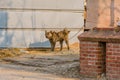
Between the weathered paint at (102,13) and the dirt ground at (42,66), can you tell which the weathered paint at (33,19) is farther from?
the dirt ground at (42,66)

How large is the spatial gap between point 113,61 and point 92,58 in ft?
1.82

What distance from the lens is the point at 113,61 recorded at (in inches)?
359

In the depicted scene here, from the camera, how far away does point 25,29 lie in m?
15.1

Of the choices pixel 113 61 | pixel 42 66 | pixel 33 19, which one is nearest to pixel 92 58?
pixel 113 61

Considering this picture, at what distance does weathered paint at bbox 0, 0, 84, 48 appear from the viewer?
14.9m

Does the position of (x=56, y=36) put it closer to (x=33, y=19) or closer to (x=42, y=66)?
(x=33, y=19)

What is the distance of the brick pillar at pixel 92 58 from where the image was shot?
371 inches

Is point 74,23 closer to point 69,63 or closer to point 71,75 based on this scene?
point 69,63

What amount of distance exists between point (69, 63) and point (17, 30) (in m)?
4.34

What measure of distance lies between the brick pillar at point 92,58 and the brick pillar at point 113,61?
0.25 metres

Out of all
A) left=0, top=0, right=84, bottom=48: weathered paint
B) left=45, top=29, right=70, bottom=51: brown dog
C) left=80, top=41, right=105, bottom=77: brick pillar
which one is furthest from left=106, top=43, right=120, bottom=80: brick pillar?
left=0, top=0, right=84, bottom=48: weathered paint

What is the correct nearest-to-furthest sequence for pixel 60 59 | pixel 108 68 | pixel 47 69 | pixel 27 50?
1. pixel 108 68
2. pixel 47 69
3. pixel 60 59
4. pixel 27 50

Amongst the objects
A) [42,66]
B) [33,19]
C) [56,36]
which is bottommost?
[42,66]

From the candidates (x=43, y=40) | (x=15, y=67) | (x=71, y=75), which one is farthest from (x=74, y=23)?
(x=71, y=75)
